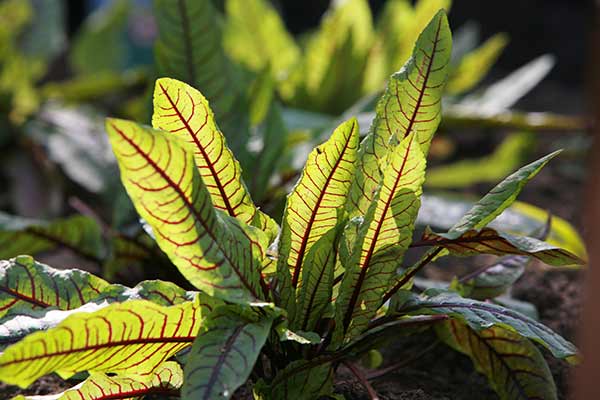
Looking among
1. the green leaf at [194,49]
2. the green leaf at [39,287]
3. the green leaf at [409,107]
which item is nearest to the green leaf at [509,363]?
the green leaf at [409,107]

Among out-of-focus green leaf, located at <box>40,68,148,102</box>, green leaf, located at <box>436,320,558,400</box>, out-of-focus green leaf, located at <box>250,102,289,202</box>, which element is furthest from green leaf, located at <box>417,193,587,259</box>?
out-of-focus green leaf, located at <box>40,68,148,102</box>

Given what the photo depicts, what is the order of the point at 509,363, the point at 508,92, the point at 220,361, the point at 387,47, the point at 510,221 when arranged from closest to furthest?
1. the point at 220,361
2. the point at 509,363
3. the point at 510,221
4. the point at 508,92
5. the point at 387,47

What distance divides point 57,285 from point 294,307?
0.91ft

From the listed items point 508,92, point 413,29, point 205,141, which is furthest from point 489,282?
point 413,29

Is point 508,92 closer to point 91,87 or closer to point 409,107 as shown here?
point 91,87

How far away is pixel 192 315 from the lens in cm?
86

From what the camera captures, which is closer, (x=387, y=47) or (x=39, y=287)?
(x=39, y=287)

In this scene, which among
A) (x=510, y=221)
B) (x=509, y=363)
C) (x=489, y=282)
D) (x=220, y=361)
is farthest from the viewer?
(x=510, y=221)

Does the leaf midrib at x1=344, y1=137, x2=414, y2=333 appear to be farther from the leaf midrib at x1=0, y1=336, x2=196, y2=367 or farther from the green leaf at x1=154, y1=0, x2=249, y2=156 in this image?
the green leaf at x1=154, y1=0, x2=249, y2=156

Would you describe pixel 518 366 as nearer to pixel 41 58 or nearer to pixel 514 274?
pixel 514 274

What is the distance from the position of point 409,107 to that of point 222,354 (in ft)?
1.24

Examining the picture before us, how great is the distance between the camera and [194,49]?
141 cm

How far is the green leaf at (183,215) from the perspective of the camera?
28.9 inches

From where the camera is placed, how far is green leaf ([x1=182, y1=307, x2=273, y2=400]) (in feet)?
2.44
